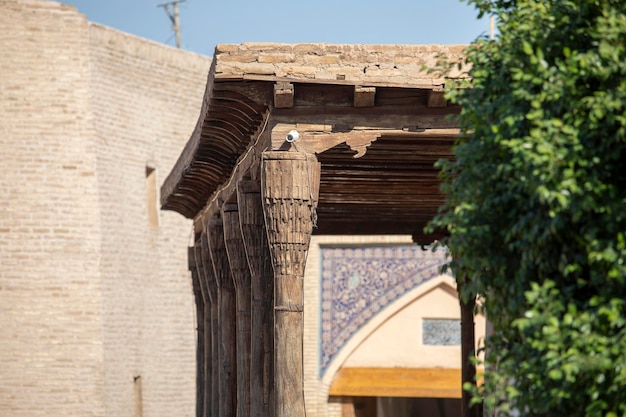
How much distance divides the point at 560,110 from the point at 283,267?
3389 mm

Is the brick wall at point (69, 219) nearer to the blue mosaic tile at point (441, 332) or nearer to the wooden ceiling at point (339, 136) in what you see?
the blue mosaic tile at point (441, 332)

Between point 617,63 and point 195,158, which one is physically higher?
point 195,158

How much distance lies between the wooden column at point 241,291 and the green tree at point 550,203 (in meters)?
5.33

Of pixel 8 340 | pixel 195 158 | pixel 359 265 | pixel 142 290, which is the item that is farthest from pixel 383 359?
pixel 195 158

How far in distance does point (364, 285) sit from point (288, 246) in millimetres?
11417

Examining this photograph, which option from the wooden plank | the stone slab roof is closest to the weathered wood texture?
the wooden plank

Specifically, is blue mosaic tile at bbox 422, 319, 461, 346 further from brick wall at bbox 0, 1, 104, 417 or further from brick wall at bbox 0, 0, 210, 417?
brick wall at bbox 0, 1, 104, 417

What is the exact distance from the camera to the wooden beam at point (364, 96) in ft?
26.3

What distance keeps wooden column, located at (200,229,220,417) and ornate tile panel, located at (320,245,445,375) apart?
4717 millimetres

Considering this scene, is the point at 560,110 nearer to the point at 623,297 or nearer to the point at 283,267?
the point at 623,297

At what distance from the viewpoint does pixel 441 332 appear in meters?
19.6

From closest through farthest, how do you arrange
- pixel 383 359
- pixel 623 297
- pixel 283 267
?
pixel 623 297 → pixel 283 267 → pixel 383 359

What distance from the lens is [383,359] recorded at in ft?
63.9

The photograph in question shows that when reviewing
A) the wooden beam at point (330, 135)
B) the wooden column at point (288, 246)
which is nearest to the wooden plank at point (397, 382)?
the wooden beam at point (330, 135)
